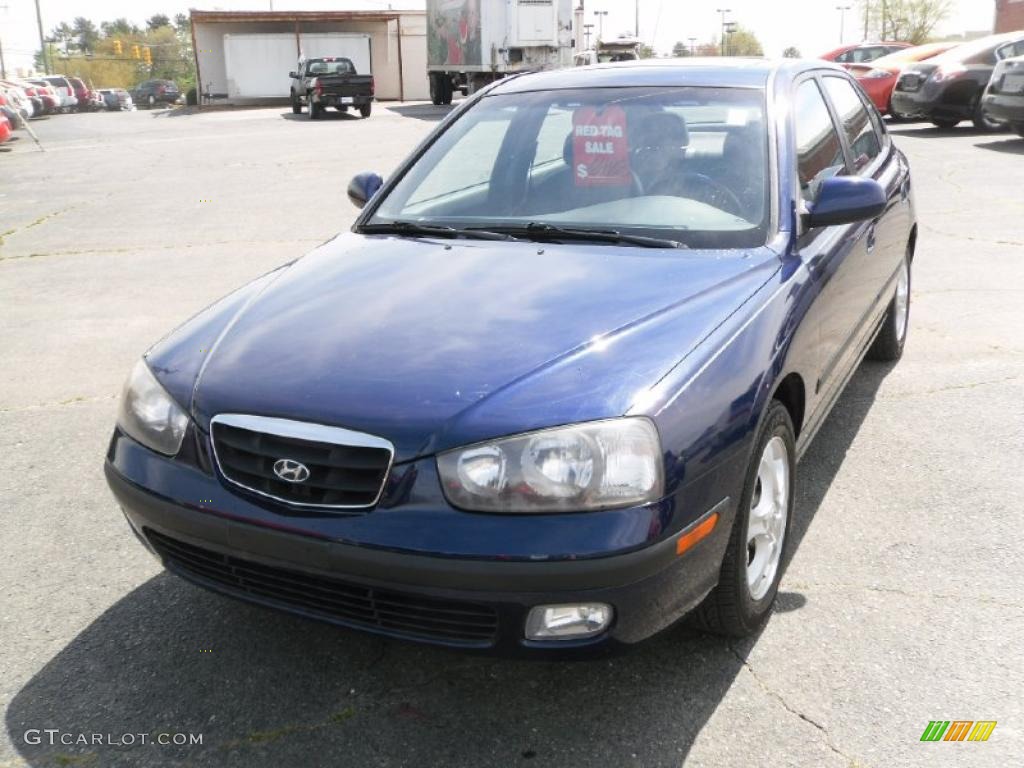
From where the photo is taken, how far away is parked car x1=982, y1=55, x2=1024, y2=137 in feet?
46.7

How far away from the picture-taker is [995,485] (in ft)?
12.8

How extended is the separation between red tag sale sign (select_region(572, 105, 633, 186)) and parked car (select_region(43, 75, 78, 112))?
5025 cm

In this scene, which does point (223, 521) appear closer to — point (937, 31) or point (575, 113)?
point (575, 113)

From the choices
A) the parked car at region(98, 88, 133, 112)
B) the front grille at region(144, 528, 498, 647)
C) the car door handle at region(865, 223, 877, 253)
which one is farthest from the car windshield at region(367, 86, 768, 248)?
the parked car at region(98, 88, 133, 112)

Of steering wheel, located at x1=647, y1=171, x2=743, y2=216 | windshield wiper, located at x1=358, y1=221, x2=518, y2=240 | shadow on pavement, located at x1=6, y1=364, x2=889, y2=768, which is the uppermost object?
steering wheel, located at x1=647, y1=171, x2=743, y2=216

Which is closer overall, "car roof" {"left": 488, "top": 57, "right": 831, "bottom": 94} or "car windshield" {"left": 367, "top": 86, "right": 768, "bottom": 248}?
"car windshield" {"left": 367, "top": 86, "right": 768, "bottom": 248}

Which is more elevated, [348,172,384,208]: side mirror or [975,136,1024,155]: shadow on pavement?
[348,172,384,208]: side mirror

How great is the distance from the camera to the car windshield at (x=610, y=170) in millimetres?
3391

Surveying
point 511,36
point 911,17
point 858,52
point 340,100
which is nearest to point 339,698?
point 858,52

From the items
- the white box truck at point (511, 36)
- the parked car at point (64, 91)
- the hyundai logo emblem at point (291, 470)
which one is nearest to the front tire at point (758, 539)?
the hyundai logo emblem at point (291, 470)

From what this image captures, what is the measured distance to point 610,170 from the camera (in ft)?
11.9

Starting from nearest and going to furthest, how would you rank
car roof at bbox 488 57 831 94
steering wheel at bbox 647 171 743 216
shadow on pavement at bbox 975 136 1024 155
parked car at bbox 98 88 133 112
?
1. steering wheel at bbox 647 171 743 216
2. car roof at bbox 488 57 831 94
3. shadow on pavement at bbox 975 136 1024 155
4. parked car at bbox 98 88 133 112

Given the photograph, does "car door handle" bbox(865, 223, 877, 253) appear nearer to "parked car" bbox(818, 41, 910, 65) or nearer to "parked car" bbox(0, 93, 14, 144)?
"parked car" bbox(818, 41, 910, 65)

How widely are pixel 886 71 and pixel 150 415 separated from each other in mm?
18986
